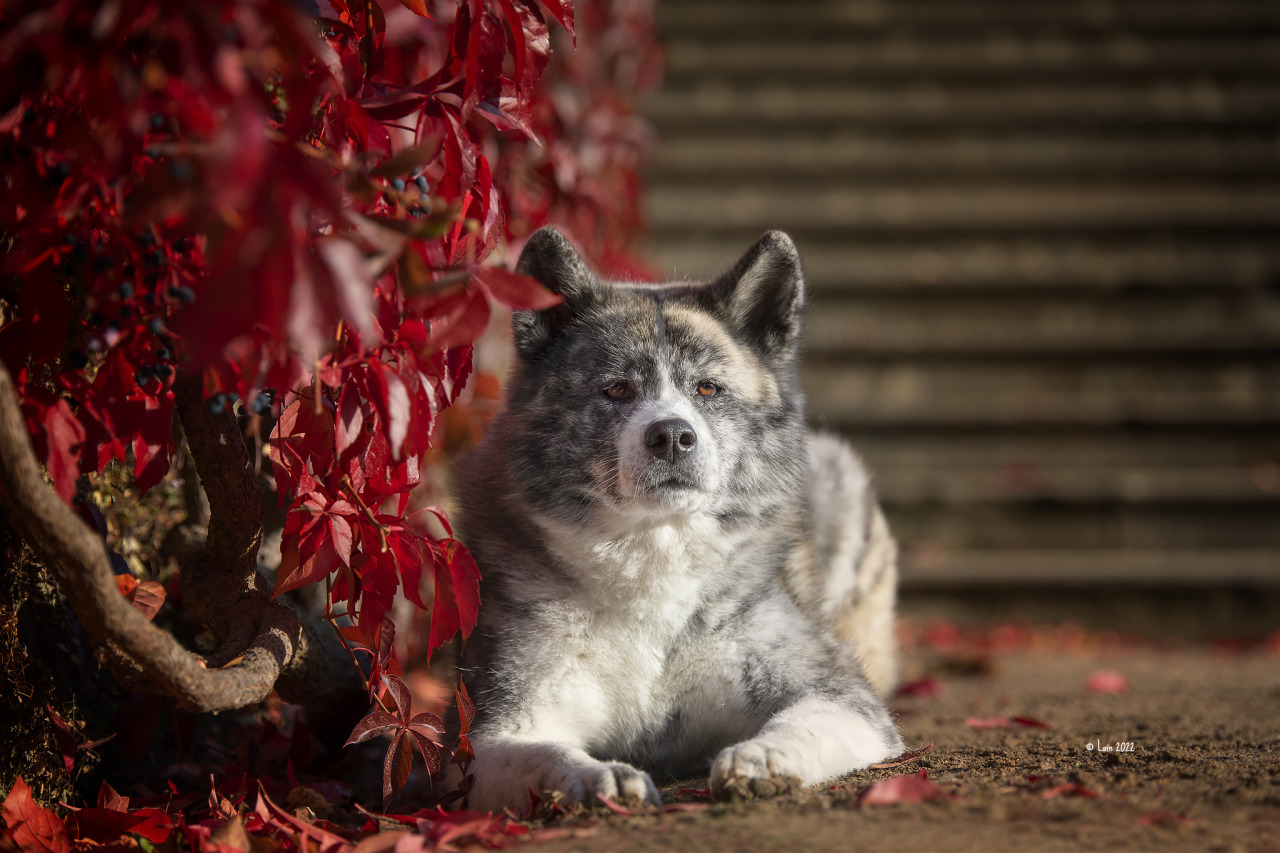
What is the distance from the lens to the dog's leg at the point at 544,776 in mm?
1883

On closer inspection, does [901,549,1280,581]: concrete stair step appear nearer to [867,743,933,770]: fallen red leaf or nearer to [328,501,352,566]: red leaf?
[867,743,933,770]: fallen red leaf

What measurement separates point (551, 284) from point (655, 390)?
1.40 feet

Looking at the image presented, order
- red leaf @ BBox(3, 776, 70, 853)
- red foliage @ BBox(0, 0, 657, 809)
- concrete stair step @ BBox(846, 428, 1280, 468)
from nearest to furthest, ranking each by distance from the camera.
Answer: red foliage @ BBox(0, 0, 657, 809), red leaf @ BBox(3, 776, 70, 853), concrete stair step @ BBox(846, 428, 1280, 468)

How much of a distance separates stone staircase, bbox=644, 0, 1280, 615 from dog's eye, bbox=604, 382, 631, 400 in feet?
9.97

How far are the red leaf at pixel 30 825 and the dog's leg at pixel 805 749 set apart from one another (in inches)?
48.0

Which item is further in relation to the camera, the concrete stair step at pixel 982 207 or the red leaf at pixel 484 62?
the concrete stair step at pixel 982 207

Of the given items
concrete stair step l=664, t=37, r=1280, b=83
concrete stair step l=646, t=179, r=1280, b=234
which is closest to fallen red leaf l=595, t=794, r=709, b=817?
concrete stair step l=646, t=179, r=1280, b=234

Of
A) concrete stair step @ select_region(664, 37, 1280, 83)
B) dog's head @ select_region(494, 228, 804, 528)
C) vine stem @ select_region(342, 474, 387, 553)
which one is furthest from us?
concrete stair step @ select_region(664, 37, 1280, 83)

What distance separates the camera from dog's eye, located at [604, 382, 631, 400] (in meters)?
2.52

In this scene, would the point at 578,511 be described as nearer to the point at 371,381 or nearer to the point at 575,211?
the point at 371,381

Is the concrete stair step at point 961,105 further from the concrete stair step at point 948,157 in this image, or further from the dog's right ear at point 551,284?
the dog's right ear at point 551,284

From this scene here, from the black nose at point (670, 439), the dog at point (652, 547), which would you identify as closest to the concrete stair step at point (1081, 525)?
the dog at point (652, 547)

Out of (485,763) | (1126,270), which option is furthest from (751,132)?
(485,763)

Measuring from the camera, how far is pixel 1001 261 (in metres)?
6.01
